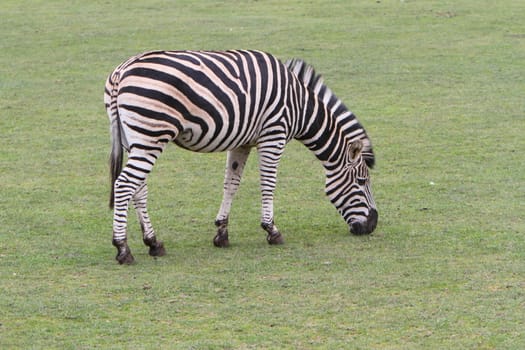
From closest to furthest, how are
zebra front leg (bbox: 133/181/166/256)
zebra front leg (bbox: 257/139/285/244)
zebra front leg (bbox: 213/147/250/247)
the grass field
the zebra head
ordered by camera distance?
the grass field, zebra front leg (bbox: 133/181/166/256), zebra front leg (bbox: 257/139/285/244), zebra front leg (bbox: 213/147/250/247), the zebra head

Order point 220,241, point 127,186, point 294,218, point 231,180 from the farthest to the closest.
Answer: point 294,218 → point 231,180 → point 220,241 → point 127,186

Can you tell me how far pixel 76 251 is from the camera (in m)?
9.34

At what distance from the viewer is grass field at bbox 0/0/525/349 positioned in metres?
7.44

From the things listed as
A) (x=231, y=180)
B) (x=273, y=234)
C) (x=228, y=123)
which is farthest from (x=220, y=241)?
(x=228, y=123)

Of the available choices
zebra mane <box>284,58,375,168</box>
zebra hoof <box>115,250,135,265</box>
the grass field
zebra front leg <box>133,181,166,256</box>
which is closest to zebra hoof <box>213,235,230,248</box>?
the grass field

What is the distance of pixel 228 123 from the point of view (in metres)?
9.16

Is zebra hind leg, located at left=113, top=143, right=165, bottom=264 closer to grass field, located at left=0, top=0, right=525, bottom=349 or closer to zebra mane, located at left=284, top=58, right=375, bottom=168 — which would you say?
grass field, located at left=0, top=0, right=525, bottom=349

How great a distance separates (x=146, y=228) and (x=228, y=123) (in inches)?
45.3

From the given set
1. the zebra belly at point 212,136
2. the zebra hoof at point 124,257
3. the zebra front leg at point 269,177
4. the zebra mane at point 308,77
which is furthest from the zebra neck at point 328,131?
the zebra hoof at point 124,257

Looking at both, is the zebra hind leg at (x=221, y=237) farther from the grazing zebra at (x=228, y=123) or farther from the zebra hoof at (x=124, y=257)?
the zebra hoof at (x=124, y=257)

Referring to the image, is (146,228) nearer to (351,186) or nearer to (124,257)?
(124,257)

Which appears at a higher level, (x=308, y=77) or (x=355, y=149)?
(x=308, y=77)

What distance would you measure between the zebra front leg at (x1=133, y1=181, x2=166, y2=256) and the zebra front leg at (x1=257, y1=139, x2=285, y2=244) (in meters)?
1.01

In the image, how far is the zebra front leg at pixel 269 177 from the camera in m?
9.59
